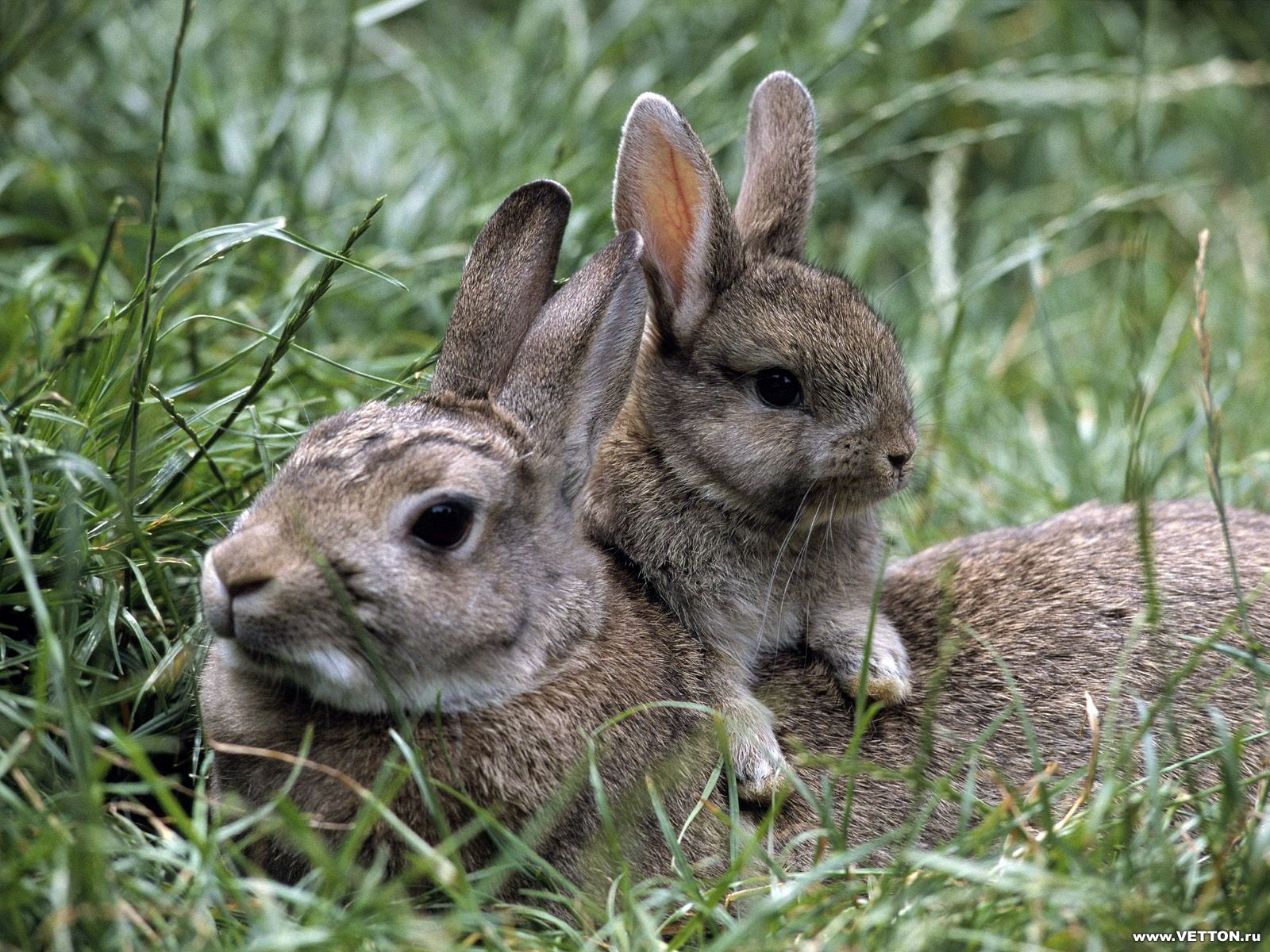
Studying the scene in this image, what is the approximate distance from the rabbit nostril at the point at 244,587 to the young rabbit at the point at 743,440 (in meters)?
1.36

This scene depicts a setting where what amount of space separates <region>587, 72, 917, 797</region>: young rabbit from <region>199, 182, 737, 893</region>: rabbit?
236 millimetres

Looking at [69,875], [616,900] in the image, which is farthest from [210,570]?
[616,900]

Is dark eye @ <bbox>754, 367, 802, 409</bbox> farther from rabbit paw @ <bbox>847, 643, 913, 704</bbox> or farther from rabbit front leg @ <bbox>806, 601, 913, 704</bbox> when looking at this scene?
rabbit paw @ <bbox>847, 643, 913, 704</bbox>

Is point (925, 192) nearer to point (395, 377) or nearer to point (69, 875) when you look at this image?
point (395, 377)

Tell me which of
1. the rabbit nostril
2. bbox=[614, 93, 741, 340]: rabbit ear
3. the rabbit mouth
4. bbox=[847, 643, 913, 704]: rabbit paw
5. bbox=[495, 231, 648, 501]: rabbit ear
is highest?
bbox=[614, 93, 741, 340]: rabbit ear

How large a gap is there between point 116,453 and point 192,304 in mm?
1523

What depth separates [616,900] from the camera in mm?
4062

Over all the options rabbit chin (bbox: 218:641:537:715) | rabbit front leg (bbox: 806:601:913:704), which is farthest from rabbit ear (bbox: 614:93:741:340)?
rabbit chin (bbox: 218:641:537:715)

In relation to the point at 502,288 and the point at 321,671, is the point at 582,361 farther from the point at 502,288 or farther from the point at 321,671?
the point at 321,671

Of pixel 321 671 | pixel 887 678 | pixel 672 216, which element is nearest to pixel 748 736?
pixel 887 678

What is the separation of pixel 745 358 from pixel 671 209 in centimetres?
56

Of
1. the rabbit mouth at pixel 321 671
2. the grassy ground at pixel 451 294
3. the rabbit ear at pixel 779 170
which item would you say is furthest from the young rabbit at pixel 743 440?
the rabbit mouth at pixel 321 671

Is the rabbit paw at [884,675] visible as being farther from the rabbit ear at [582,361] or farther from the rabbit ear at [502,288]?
the rabbit ear at [502,288]

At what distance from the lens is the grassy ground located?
3488mm
